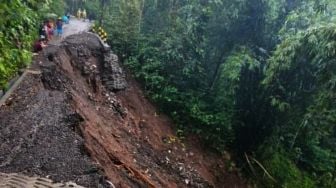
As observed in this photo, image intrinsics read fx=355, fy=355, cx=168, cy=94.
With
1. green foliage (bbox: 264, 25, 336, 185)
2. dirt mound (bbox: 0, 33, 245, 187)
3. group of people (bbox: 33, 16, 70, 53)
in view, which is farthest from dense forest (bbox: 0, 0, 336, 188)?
dirt mound (bbox: 0, 33, 245, 187)

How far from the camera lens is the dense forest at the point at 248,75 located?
32.2 ft

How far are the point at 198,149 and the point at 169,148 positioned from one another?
1.50 metres

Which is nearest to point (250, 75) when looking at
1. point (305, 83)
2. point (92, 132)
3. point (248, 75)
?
point (248, 75)

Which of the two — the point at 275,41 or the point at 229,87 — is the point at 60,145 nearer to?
the point at 229,87

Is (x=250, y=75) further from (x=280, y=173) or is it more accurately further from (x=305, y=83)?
(x=280, y=173)

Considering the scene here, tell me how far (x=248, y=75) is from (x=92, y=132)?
7.04 m

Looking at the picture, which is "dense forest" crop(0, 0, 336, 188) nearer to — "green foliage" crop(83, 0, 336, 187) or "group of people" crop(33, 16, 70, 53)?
"green foliage" crop(83, 0, 336, 187)

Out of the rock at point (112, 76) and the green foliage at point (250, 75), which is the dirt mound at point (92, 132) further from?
the green foliage at point (250, 75)

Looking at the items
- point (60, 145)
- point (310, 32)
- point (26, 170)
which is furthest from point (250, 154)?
point (26, 170)

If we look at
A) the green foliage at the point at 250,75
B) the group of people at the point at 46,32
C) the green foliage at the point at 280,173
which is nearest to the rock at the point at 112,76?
the green foliage at the point at 250,75

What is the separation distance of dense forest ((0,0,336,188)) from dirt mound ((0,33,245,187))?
827 mm

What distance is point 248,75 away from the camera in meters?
13.7

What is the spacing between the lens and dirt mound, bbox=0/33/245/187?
6262mm

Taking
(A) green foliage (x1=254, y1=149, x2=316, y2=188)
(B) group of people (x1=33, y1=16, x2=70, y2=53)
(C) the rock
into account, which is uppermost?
(B) group of people (x1=33, y1=16, x2=70, y2=53)
